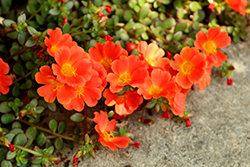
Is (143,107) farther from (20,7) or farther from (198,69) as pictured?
(20,7)

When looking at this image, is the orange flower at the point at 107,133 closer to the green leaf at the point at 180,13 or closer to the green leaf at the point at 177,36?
the green leaf at the point at 177,36

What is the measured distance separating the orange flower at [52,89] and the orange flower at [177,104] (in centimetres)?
58

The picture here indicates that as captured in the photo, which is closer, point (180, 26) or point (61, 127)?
point (61, 127)

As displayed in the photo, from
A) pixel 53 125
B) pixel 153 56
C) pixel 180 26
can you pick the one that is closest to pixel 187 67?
pixel 153 56

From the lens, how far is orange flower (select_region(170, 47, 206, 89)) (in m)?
1.60

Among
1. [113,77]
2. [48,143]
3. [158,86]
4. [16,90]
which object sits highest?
[113,77]

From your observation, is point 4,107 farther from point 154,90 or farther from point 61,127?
point 154,90

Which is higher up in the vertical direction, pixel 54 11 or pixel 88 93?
pixel 54 11

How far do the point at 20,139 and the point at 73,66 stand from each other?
0.57m

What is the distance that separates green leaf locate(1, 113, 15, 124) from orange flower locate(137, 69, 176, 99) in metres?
0.84

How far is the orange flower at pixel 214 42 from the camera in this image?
174 cm

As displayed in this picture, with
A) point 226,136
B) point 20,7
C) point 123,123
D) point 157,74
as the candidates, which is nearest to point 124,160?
point 123,123

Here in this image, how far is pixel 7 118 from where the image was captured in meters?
1.62

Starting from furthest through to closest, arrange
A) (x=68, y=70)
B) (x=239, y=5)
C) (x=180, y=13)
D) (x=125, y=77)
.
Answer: (x=180, y=13), (x=239, y=5), (x=125, y=77), (x=68, y=70)
